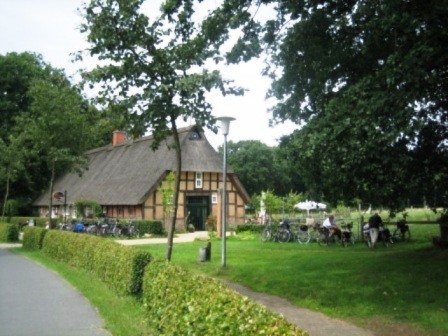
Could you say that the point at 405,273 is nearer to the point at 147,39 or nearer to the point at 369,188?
the point at 369,188

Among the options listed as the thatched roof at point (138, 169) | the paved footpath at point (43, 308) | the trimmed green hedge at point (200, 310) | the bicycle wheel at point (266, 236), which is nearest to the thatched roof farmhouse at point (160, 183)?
the thatched roof at point (138, 169)

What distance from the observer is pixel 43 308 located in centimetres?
927

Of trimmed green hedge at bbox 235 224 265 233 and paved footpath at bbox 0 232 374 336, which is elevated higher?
trimmed green hedge at bbox 235 224 265 233

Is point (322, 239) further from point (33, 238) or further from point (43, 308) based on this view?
point (43, 308)

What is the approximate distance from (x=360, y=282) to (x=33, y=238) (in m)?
16.2

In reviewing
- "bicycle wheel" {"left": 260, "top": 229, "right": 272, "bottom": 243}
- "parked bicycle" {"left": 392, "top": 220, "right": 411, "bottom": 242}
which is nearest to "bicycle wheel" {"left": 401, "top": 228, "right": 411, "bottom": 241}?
"parked bicycle" {"left": 392, "top": 220, "right": 411, "bottom": 242}

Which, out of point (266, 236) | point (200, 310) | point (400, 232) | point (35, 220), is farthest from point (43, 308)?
point (35, 220)

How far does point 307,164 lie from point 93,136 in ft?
55.8

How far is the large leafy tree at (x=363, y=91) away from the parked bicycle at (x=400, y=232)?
7316mm

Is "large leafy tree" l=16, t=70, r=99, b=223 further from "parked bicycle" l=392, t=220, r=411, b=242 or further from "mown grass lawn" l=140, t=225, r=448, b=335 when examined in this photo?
"parked bicycle" l=392, t=220, r=411, b=242

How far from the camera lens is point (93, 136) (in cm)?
2478

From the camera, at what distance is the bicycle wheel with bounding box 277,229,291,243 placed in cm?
2377

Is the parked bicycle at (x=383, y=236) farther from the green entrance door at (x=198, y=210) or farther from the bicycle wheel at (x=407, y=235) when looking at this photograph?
the green entrance door at (x=198, y=210)

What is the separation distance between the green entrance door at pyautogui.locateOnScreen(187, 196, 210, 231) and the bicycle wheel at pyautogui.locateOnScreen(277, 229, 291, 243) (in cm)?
1352
